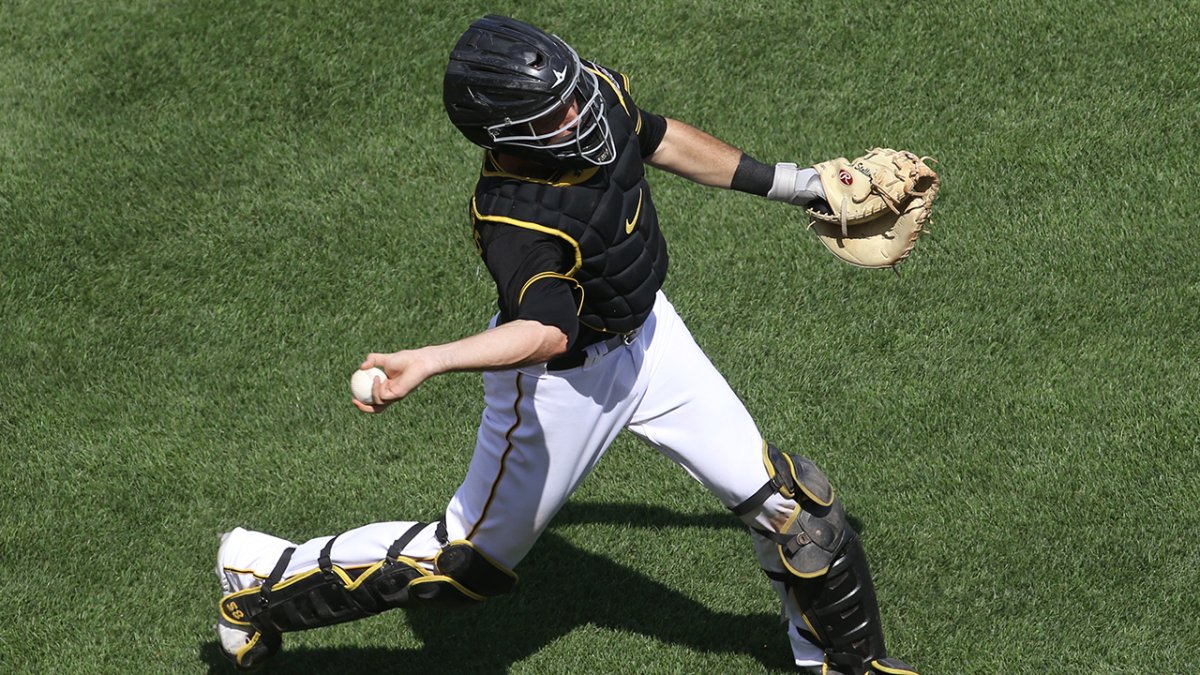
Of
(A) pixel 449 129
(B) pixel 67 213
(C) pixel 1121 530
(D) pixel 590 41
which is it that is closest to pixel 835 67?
(D) pixel 590 41

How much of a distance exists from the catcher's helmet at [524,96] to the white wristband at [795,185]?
1.00m

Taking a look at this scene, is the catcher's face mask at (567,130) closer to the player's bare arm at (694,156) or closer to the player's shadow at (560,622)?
the player's bare arm at (694,156)

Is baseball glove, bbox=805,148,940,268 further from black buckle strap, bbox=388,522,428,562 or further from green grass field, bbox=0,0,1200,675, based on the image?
black buckle strap, bbox=388,522,428,562

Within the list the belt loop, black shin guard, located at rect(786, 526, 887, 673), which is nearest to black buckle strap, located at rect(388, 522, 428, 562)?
the belt loop

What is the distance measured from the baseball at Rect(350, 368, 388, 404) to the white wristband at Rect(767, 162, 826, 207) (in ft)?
6.73

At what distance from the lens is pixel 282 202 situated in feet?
26.0

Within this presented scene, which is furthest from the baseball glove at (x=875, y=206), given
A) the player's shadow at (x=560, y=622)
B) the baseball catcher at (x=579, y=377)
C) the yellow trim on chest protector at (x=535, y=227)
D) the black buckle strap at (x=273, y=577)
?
the black buckle strap at (x=273, y=577)

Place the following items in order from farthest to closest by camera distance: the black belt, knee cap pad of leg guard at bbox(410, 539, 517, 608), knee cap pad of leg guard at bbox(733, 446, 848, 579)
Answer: knee cap pad of leg guard at bbox(733, 446, 848, 579), knee cap pad of leg guard at bbox(410, 539, 517, 608), the black belt

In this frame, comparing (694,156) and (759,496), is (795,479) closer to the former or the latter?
(759,496)

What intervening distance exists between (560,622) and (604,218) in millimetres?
1973

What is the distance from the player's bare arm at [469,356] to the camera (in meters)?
4.07

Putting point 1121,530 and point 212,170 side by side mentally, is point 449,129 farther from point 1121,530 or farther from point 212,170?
point 1121,530

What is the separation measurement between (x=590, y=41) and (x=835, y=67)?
1398 millimetres

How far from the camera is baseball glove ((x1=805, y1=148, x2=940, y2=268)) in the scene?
561 centimetres
